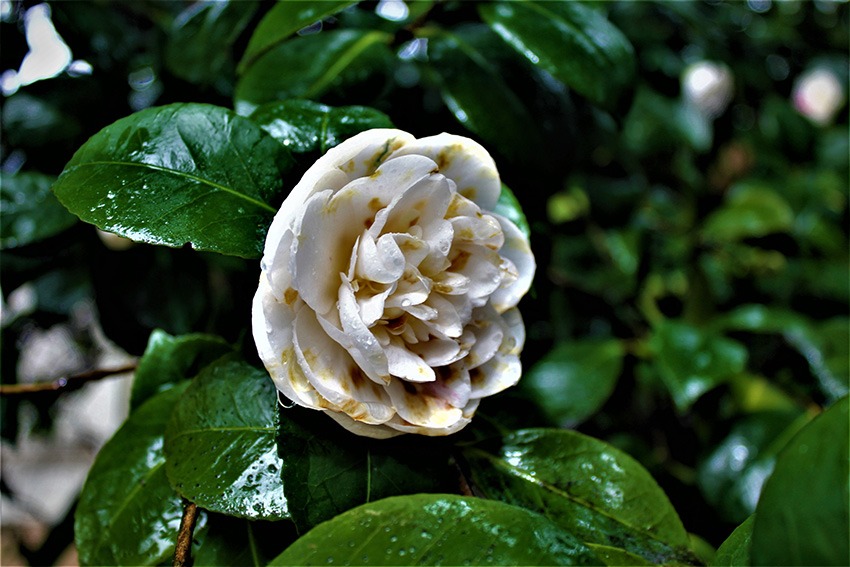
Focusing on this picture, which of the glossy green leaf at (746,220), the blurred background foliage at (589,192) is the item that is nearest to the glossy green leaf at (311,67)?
the blurred background foliage at (589,192)

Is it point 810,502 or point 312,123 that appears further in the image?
→ point 312,123

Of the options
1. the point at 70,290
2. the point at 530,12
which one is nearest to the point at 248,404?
the point at 530,12

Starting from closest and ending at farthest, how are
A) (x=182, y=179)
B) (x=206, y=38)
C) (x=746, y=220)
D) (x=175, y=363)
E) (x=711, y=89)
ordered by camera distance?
(x=182, y=179) → (x=175, y=363) → (x=206, y=38) → (x=746, y=220) → (x=711, y=89)

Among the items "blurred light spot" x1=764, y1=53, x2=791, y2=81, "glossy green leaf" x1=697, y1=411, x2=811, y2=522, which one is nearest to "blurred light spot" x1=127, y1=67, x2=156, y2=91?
"glossy green leaf" x1=697, y1=411, x2=811, y2=522

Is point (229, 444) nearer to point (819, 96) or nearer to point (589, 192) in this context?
point (589, 192)

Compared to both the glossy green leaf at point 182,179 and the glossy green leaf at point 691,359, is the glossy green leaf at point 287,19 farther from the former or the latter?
the glossy green leaf at point 691,359

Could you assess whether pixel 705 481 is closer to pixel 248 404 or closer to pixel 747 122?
pixel 248 404

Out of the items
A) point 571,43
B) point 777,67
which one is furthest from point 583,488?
point 777,67
